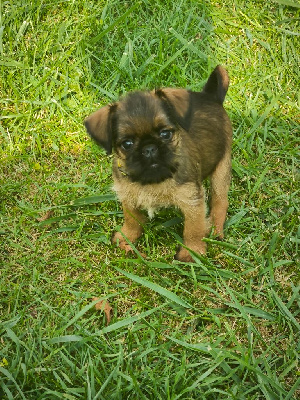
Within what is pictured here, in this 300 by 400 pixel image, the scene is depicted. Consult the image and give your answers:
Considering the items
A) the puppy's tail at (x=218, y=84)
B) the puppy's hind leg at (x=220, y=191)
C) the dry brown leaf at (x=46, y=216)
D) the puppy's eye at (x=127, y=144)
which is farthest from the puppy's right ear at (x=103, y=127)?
the dry brown leaf at (x=46, y=216)

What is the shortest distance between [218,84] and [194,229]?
4.11 ft

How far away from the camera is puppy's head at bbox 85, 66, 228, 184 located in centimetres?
346

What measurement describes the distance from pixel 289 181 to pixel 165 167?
5.90 ft

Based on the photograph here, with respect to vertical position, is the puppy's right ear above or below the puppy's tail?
below

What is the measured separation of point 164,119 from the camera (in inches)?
138

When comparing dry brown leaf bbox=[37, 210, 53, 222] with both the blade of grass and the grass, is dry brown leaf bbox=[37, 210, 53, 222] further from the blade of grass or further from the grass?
the blade of grass

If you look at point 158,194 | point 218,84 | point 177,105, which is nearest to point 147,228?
point 158,194

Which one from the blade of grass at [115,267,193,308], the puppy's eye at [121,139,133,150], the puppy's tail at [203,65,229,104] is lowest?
the blade of grass at [115,267,193,308]

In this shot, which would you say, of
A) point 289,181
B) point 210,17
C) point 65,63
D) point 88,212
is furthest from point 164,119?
point 210,17

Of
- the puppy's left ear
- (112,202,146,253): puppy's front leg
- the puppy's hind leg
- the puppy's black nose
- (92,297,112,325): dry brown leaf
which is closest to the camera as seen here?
the puppy's black nose

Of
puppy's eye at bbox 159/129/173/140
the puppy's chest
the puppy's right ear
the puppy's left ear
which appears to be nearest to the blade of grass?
the puppy's chest

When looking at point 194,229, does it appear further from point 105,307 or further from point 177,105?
point 177,105

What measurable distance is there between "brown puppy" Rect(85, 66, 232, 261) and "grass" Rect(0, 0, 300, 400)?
24 centimetres

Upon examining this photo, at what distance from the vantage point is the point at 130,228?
14.3 ft
